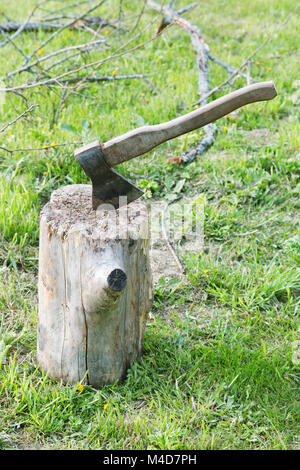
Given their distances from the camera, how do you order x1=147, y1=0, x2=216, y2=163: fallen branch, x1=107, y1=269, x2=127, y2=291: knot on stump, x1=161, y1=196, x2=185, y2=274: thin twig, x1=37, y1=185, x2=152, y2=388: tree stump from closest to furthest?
x1=107, y1=269, x2=127, y2=291: knot on stump
x1=37, y1=185, x2=152, y2=388: tree stump
x1=161, y1=196, x2=185, y2=274: thin twig
x1=147, y1=0, x2=216, y2=163: fallen branch

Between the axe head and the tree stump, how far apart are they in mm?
68

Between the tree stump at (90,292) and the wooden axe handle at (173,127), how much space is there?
1.16 ft

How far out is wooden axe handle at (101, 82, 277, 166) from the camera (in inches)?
104

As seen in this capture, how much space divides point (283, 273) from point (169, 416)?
4.33 feet

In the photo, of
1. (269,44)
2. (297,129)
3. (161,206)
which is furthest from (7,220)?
(269,44)

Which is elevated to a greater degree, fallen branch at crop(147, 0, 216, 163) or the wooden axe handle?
fallen branch at crop(147, 0, 216, 163)

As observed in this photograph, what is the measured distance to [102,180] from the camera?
8.96 ft

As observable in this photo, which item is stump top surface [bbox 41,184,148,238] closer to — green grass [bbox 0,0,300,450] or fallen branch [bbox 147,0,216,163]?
green grass [bbox 0,0,300,450]

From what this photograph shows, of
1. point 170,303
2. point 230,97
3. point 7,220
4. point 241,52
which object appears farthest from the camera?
point 241,52

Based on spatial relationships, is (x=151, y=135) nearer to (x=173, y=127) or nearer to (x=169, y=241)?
(x=173, y=127)

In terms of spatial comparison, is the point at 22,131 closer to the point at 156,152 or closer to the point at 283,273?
the point at 156,152

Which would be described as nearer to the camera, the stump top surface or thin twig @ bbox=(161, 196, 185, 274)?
the stump top surface

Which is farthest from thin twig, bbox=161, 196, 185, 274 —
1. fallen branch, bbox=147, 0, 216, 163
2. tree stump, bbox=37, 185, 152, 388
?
tree stump, bbox=37, 185, 152, 388

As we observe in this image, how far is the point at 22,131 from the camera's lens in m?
4.83
